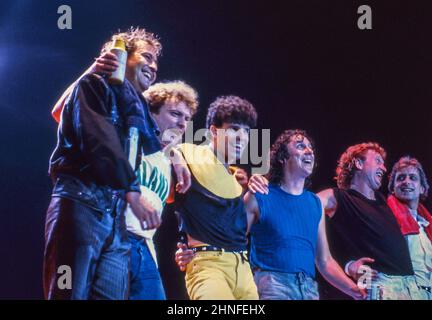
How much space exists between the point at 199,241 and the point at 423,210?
1.30 meters

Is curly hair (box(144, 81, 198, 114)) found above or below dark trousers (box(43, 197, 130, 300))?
above

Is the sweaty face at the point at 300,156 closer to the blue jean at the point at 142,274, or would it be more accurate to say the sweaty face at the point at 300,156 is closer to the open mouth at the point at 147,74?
the open mouth at the point at 147,74

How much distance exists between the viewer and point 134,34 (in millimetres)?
2875

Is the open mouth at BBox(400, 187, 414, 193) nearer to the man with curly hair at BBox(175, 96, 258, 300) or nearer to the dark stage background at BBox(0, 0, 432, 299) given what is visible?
the dark stage background at BBox(0, 0, 432, 299)

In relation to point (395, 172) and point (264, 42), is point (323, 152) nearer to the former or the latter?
point (395, 172)

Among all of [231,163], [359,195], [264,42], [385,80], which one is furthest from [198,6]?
[359,195]

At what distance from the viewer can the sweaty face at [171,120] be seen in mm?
2719

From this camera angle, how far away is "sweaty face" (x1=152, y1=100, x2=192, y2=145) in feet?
8.92

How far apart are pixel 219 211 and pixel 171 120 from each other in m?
0.47

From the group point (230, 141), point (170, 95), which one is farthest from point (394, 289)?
point (170, 95)

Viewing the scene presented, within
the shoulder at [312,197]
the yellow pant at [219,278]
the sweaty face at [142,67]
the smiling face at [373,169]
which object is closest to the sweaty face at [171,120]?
the sweaty face at [142,67]

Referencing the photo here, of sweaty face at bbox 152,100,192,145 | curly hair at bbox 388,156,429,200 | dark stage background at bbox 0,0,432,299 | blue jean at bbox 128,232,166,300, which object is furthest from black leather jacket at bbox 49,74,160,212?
curly hair at bbox 388,156,429,200

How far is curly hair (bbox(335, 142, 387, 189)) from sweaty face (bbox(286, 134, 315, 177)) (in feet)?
0.54

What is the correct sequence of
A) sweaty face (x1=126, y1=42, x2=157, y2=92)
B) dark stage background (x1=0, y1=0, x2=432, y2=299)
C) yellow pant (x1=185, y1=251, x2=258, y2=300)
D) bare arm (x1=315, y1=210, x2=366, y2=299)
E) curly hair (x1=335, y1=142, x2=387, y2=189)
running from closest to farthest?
yellow pant (x1=185, y1=251, x2=258, y2=300)
sweaty face (x1=126, y1=42, x2=157, y2=92)
dark stage background (x1=0, y1=0, x2=432, y2=299)
bare arm (x1=315, y1=210, x2=366, y2=299)
curly hair (x1=335, y1=142, x2=387, y2=189)
